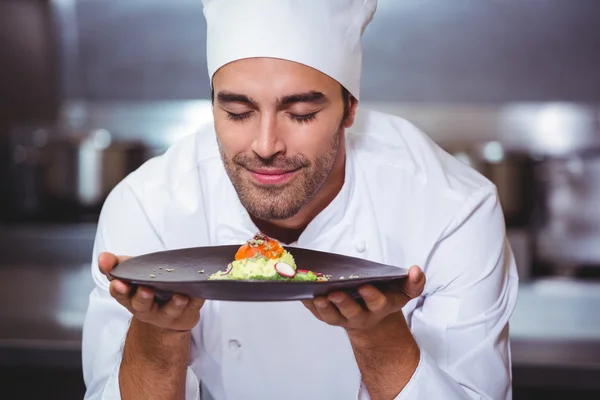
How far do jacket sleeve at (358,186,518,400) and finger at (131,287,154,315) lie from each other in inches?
26.3

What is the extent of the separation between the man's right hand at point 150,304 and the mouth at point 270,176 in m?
0.32

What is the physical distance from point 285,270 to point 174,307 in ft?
0.70

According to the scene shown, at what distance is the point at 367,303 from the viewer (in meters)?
1.36

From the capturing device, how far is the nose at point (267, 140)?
1.61 meters

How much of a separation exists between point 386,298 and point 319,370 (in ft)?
2.10

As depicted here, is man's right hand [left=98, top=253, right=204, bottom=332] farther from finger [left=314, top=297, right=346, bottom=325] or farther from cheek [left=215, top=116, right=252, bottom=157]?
cheek [left=215, top=116, right=252, bottom=157]

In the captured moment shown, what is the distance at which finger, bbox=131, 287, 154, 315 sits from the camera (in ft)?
4.35

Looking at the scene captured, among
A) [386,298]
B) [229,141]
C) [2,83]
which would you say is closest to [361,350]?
[386,298]

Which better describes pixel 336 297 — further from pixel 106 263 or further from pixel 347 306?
pixel 106 263

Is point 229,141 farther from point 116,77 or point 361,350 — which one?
point 116,77

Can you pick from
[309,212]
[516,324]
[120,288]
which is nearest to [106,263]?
[120,288]

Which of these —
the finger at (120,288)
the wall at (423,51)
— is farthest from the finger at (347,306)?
the wall at (423,51)

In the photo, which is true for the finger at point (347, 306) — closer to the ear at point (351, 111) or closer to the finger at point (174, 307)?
the finger at point (174, 307)

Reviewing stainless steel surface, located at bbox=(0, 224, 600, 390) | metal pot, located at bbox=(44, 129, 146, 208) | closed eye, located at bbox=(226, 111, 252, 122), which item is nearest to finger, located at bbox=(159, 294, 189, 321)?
closed eye, located at bbox=(226, 111, 252, 122)
